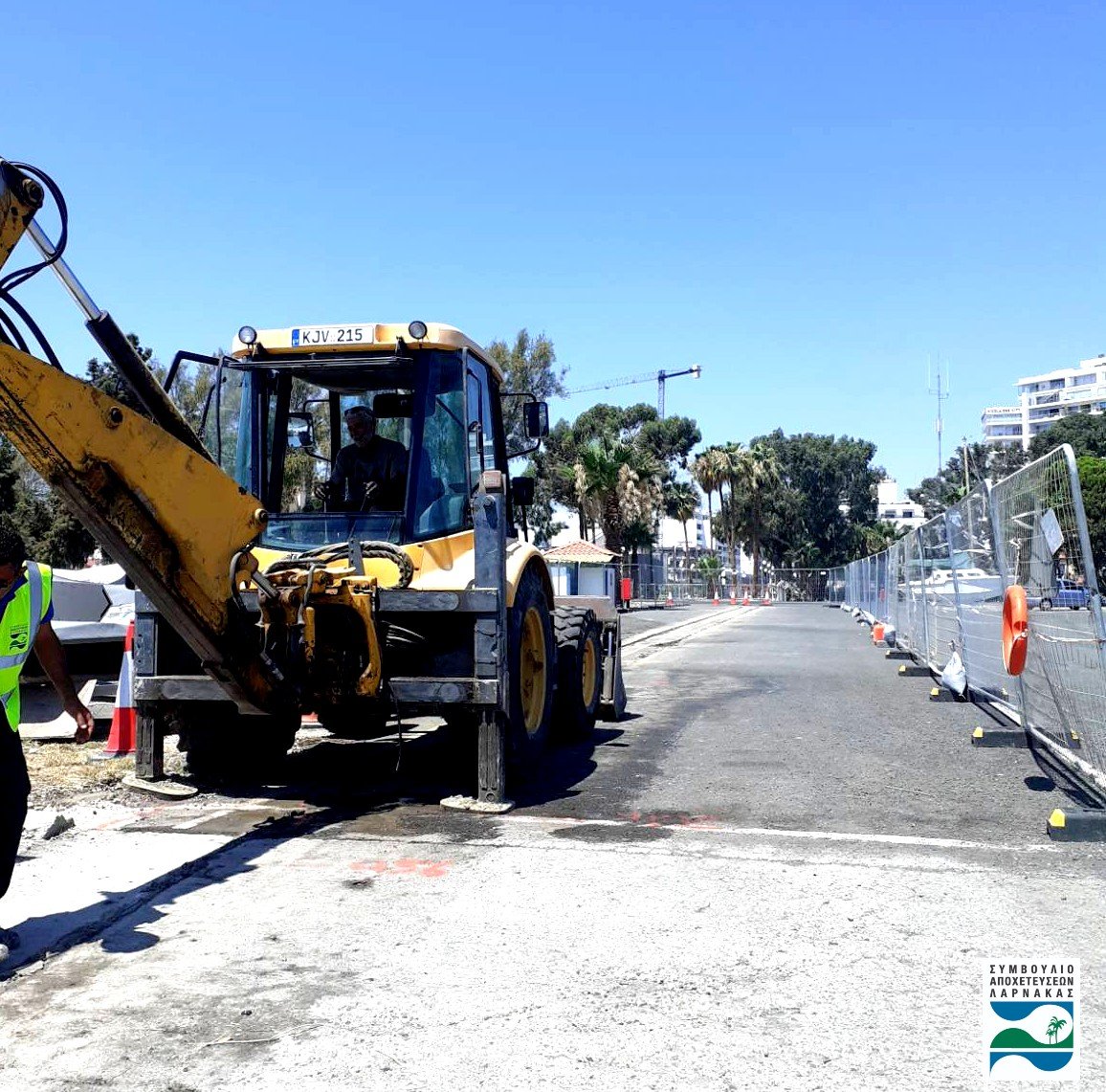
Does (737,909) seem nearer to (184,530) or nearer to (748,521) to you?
(184,530)

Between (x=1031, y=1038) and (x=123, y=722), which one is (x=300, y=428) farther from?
(x=1031, y=1038)

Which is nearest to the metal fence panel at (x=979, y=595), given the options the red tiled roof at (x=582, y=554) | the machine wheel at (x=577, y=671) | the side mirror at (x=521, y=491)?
the machine wheel at (x=577, y=671)

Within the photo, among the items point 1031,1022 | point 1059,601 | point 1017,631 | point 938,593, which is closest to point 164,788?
point 1031,1022

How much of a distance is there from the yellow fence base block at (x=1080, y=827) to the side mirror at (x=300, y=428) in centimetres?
538

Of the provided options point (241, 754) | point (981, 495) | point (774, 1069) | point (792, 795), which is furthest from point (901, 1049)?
point (981, 495)

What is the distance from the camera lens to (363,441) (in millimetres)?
7934

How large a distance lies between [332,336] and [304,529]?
129 cm

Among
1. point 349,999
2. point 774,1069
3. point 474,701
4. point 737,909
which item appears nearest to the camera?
point 774,1069

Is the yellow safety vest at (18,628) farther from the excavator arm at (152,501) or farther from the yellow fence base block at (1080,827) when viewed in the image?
the yellow fence base block at (1080,827)

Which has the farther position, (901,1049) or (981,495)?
(981,495)

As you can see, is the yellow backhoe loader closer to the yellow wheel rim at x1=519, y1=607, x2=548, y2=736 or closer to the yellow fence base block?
the yellow wheel rim at x1=519, y1=607, x2=548, y2=736

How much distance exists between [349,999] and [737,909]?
73.1 inches

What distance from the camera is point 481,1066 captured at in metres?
3.55

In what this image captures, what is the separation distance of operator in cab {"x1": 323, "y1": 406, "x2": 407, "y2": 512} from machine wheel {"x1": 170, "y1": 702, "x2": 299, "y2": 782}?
4.92ft
